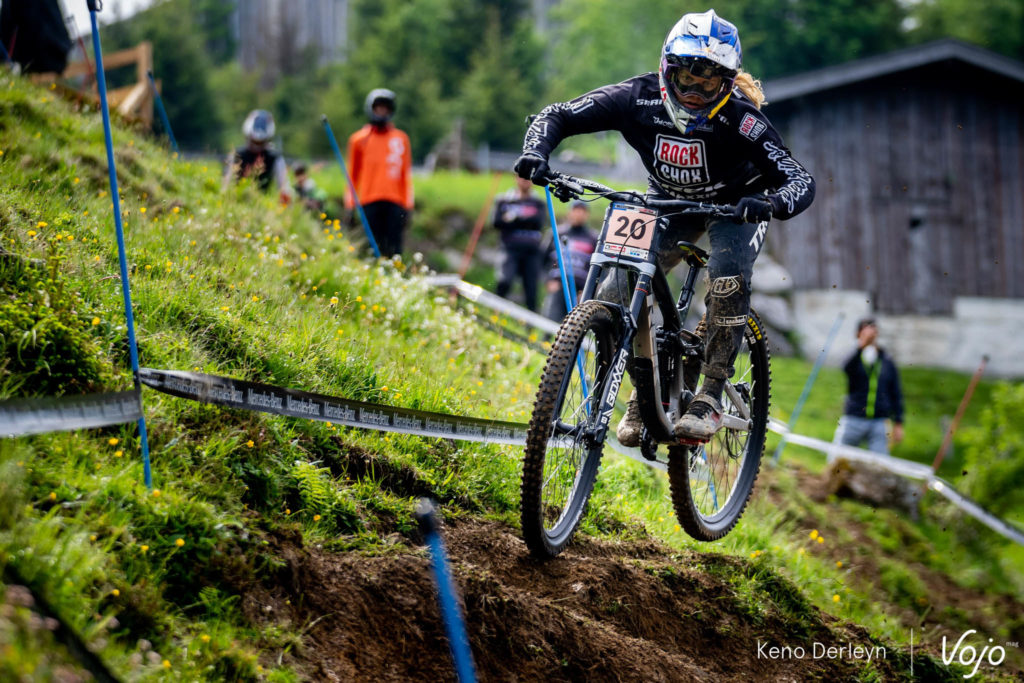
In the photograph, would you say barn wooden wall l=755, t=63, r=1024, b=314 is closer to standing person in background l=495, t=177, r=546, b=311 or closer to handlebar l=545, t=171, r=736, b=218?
standing person in background l=495, t=177, r=546, b=311

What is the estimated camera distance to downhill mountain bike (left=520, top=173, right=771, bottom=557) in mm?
4355

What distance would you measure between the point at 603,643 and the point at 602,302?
61.5 inches

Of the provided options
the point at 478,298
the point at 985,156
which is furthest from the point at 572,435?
the point at 985,156

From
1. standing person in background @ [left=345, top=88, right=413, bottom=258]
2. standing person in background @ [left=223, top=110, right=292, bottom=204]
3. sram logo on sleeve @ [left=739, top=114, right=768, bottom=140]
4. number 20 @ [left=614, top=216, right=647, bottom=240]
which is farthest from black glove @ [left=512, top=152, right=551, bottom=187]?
standing person in background @ [left=223, top=110, right=292, bottom=204]

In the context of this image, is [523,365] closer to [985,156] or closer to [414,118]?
[985,156]

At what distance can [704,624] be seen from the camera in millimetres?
5195

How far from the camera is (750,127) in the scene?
5078 millimetres

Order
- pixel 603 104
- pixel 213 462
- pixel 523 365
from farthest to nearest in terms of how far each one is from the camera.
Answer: pixel 523 365 → pixel 603 104 → pixel 213 462

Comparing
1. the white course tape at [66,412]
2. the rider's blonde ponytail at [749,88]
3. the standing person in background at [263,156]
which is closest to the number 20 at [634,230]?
the rider's blonde ponytail at [749,88]

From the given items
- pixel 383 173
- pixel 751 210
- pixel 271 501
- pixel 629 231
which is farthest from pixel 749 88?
pixel 383 173

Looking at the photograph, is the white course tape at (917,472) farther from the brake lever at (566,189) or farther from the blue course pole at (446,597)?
the blue course pole at (446,597)

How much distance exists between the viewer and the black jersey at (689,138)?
508cm

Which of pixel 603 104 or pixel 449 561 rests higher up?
pixel 603 104

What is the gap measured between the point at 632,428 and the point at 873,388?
8.94 meters
